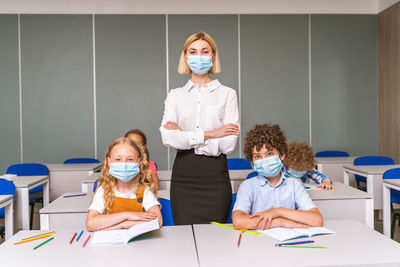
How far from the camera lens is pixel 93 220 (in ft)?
5.62

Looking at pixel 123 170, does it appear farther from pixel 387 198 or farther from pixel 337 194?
pixel 387 198

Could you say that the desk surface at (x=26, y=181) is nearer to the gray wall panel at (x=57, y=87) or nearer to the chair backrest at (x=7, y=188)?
the chair backrest at (x=7, y=188)

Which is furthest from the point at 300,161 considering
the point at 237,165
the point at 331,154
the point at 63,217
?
the point at 331,154

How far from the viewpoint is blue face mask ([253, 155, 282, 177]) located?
1903mm

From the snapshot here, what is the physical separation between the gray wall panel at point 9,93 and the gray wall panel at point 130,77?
1208 mm

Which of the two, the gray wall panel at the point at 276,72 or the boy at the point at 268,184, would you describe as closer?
the boy at the point at 268,184

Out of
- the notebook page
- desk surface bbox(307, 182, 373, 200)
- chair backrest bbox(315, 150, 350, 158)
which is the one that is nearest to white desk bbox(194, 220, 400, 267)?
the notebook page

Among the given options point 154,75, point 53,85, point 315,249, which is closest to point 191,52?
point 315,249

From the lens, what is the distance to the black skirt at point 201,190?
1.96 m

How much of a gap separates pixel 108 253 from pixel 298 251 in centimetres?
71

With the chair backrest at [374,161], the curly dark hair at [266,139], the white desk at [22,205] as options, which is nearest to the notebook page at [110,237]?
the curly dark hair at [266,139]

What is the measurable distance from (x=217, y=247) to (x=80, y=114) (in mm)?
4584

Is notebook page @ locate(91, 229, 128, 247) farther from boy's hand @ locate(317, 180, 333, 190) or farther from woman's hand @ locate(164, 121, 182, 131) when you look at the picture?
boy's hand @ locate(317, 180, 333, 190)

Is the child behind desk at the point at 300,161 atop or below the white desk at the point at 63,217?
atop
